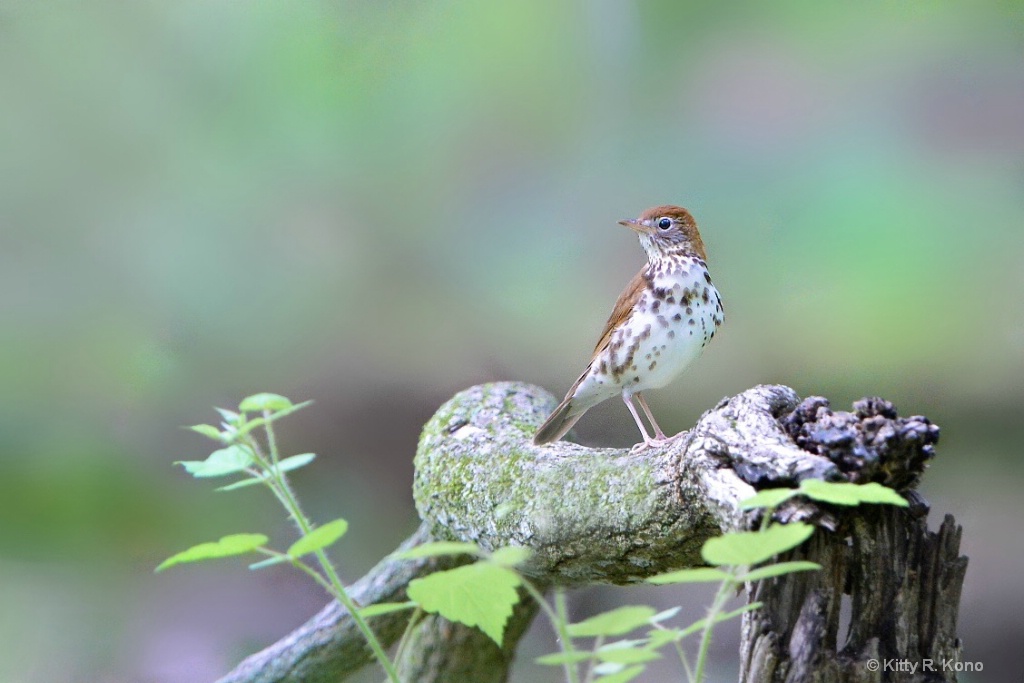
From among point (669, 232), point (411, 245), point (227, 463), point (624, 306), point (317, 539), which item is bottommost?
point (317, 539)

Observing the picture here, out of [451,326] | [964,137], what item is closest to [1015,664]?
[964,137]

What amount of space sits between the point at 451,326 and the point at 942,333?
105 inches

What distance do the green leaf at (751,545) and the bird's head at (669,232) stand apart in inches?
77.9

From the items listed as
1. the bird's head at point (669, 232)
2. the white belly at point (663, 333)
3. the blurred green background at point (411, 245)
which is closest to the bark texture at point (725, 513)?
the white belly at point (663, 333)

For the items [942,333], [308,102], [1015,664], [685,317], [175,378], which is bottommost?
[1015,664]

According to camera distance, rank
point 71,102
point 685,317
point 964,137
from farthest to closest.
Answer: point 71,102, point 964,137, point 685,317

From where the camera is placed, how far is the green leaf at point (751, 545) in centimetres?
79

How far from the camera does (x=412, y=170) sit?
550 centimetres

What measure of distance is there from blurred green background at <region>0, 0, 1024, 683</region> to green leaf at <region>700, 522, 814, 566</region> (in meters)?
3.85

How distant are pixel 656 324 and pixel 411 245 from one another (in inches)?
126

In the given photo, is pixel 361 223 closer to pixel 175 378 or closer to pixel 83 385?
pixel 175 378

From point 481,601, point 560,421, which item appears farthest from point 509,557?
point 560,421

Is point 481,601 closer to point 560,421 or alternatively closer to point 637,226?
point 560,421

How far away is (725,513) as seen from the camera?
1334 mm
